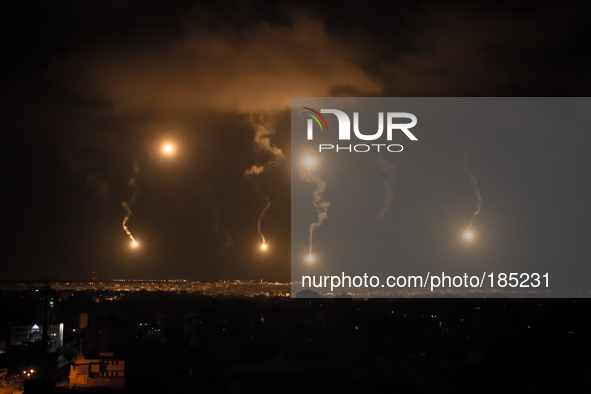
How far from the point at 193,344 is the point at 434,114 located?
17.7 ft

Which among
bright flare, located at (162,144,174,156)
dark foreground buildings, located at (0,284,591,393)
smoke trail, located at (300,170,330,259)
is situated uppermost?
bright flare, located at (162,144,174,156)

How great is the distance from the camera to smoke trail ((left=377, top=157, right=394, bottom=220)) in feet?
17.7

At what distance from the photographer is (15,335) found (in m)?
7.28

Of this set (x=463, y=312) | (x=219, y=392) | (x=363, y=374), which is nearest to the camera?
(x=219, y=392)

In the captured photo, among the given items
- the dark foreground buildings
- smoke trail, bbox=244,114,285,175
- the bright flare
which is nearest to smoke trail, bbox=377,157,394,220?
smoke trail, bbox=244,114,285,175

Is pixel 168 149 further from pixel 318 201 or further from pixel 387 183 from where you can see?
pixel 387 183

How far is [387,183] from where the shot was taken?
218 inches

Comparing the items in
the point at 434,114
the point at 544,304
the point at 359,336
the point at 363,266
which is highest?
the point at 434,114

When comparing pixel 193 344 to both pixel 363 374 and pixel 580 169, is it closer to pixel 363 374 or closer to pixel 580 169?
pixel 363 374

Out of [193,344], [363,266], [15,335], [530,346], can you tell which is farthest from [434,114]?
[15,335]

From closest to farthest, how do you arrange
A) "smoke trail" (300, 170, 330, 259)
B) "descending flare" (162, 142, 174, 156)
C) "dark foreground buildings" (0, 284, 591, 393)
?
"dark foreground buildings" (0, 284, 591, 393), "smoke trail" (300, 170, 330, 259), "descending flare" (162, 142, 174, 156)

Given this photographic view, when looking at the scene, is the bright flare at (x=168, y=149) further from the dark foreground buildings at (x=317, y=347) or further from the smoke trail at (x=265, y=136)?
the dark foreground buildings at (x=317, y=347)

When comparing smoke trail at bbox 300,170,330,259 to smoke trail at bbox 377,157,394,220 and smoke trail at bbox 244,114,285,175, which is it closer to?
smoke trail at bbox 244,114,285,175

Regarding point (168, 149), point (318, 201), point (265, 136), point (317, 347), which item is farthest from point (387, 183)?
point (168, 149)
